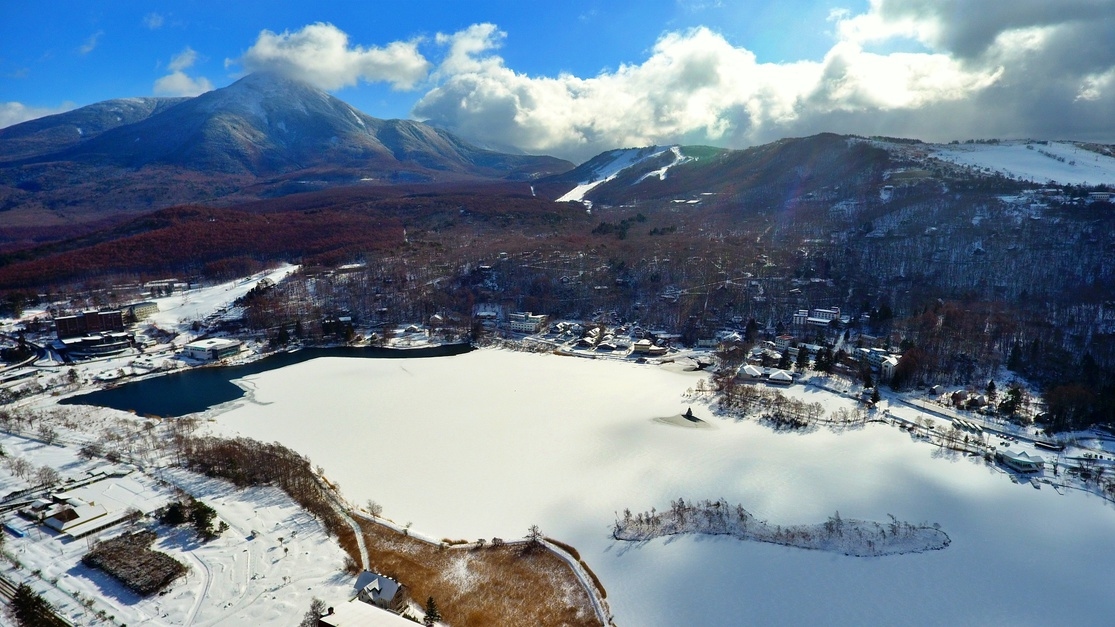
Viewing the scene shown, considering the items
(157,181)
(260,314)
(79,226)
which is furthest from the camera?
(157,181)

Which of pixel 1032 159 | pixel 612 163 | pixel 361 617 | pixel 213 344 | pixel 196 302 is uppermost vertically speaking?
pixel 612 163

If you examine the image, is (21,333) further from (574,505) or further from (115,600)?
(574,505)

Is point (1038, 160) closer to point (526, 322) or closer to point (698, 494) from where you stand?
point (526, 322)

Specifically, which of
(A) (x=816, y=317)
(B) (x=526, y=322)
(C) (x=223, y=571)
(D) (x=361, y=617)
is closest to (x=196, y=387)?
(C) (x=223, y=571)

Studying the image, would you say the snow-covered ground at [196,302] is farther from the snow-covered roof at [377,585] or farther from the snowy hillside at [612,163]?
the snowy hillside at [612,163]

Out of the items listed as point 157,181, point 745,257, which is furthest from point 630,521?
point 157,181

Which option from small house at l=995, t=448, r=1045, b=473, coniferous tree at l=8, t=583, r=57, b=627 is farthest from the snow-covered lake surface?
coniferous tree at l=8, t=583, r=57, b=627

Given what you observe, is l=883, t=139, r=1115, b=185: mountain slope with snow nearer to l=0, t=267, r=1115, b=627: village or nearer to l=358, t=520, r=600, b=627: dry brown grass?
l=0, t=267, r=1115, b=627: village
